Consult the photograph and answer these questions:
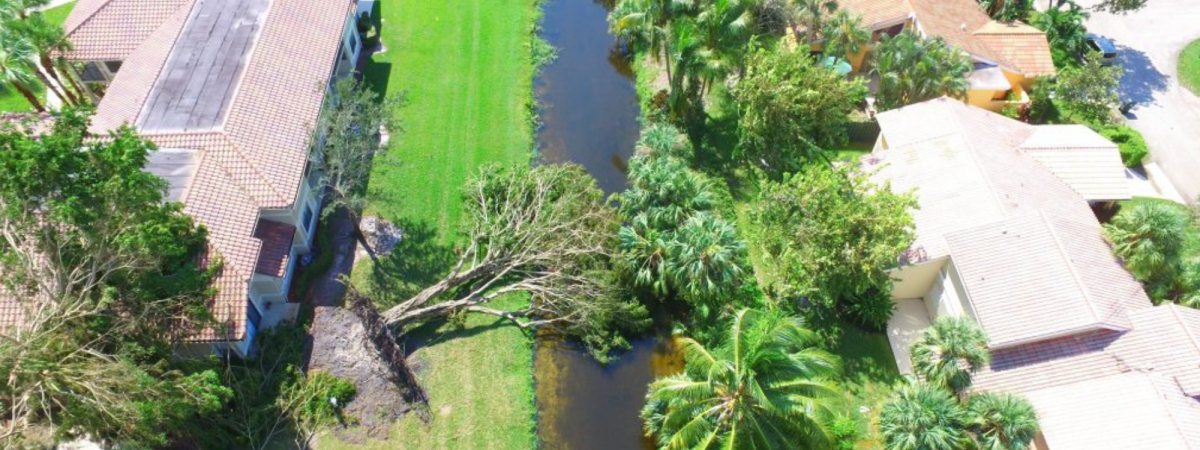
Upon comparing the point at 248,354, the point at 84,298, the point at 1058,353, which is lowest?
the point at 248,354

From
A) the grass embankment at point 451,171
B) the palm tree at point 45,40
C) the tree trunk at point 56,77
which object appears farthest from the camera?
the tree trunk at point 56,77

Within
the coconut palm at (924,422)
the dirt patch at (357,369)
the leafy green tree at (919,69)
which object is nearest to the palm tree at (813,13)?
the leafy green tree at (919,69)

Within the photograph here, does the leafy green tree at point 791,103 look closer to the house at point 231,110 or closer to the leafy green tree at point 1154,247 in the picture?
the leafy green tree at point 1154,247

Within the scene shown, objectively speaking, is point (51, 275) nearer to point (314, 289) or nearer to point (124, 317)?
point (124, 317)

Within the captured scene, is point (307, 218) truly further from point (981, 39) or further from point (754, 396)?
point (981, 39)

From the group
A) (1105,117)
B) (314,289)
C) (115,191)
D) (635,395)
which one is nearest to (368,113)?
(314,289)

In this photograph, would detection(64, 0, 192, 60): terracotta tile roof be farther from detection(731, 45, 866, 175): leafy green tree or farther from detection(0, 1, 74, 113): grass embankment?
detection(731, 45, 866, 175): leafy green tree

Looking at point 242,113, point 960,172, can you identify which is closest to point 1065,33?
point 960,172
